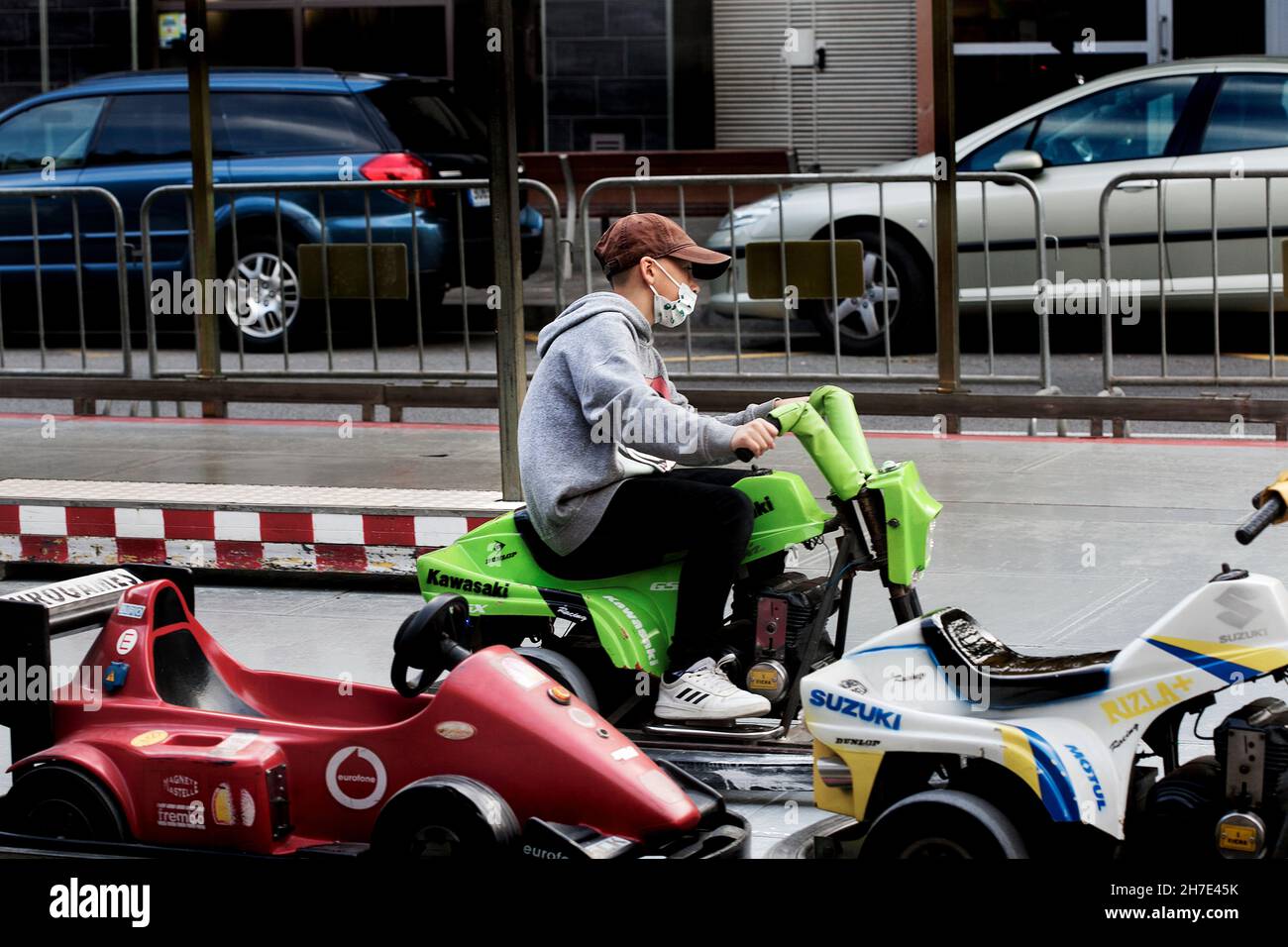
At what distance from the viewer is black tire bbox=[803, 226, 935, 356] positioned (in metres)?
10.8

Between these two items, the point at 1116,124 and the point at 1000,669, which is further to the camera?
the point at 1116,124

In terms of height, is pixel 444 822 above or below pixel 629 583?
below

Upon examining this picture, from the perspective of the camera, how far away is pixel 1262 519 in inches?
137

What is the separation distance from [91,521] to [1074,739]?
4540 mm

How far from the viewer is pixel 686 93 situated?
55.4ft

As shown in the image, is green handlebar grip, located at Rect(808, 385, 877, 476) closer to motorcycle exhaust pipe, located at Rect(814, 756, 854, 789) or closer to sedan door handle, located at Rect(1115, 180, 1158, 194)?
motorcycle exhaust pipe, located at Rect(814, 756, 854, 789)

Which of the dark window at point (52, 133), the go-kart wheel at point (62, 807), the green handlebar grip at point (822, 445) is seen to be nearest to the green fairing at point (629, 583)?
the green handlebar grip at point (822, 445)

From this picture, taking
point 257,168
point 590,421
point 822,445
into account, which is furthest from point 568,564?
point 257,168

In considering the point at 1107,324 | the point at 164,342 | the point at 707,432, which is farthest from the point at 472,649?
the point at 164,342

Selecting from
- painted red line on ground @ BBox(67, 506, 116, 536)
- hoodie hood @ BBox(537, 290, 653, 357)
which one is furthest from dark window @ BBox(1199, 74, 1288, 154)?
hoodie hood @ BBox(537, 290, 653, 357)

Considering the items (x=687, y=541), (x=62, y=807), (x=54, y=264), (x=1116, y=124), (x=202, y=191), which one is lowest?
(x=62, y=807)

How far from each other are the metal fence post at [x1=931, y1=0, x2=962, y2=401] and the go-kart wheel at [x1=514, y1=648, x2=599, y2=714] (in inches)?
194

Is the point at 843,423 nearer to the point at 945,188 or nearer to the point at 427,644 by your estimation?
the point at 427,644

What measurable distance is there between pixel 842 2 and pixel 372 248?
7.92 m
